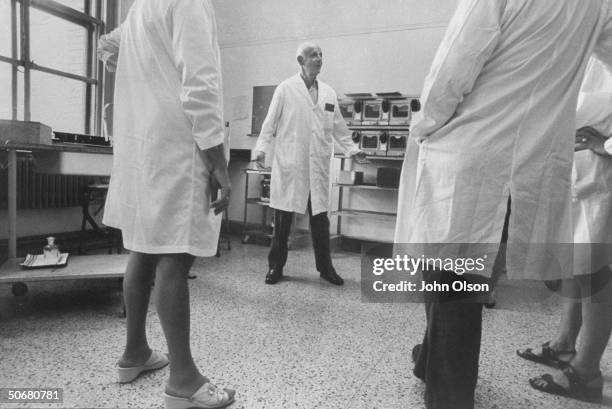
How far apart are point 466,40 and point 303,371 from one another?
3.81 ft

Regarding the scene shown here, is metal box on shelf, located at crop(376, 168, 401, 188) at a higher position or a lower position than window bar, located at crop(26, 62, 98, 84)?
lower

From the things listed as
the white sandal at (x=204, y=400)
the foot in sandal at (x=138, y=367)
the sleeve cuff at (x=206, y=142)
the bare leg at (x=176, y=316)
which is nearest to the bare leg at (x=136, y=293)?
the foot in sandal at (x=138, y=367)

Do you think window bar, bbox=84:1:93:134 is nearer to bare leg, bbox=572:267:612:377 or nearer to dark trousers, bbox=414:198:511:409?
dark trousers, bbox=414:198:511:409

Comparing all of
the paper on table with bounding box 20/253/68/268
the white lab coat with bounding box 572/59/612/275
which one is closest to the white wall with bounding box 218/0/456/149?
the white lab coat with bounding box 572/59/612/275

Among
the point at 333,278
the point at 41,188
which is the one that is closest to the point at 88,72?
the point at 41,188

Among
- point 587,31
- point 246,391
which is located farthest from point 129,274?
point 587,31

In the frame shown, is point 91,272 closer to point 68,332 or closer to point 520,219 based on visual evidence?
point 68,332

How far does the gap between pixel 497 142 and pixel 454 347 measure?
529mm

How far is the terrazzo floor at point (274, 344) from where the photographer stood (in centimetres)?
130

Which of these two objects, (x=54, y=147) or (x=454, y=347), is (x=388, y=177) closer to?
(x=54, y=147)

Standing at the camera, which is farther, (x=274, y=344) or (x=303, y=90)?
(x=303, y=90)

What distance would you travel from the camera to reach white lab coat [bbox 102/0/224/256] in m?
1.07

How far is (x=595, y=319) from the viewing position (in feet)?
4.31

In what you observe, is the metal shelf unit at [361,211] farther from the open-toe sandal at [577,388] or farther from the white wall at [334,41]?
the open-toe sandal at [577,388]
